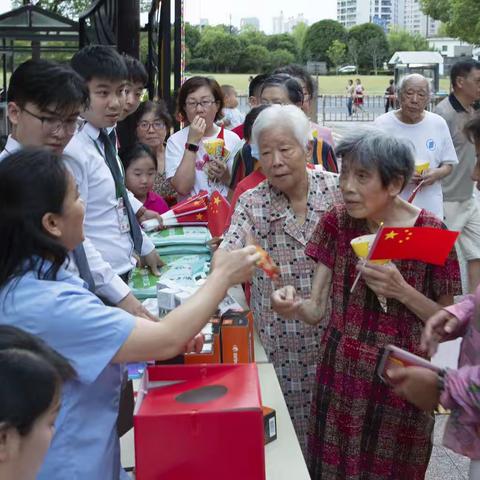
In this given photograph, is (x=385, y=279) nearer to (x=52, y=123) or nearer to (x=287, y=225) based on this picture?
(x=287, y=225)

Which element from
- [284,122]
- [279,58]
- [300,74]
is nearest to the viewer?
[284,122]

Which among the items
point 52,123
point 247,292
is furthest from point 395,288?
point 52,123

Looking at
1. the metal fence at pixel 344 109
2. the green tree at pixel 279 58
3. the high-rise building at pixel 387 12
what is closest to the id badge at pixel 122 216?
the metal fence at pixel 344 109

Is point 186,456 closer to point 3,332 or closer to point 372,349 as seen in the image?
point 3,332

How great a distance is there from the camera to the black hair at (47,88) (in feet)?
8.30

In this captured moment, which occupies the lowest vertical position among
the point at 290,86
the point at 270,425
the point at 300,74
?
the point at 270,425

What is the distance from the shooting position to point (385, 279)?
2459mm

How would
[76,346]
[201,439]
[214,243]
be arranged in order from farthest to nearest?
[214,243]
[201,439]
[76,346]

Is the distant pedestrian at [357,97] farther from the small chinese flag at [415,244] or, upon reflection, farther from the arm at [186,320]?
the arm at [186,320]

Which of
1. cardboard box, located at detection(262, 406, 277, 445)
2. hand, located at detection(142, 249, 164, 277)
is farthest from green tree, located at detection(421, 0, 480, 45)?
cardboard box, located at detection(262, 406, 277, 445)

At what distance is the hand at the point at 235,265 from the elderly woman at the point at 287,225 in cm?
99

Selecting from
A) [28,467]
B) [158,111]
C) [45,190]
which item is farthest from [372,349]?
[158,111]

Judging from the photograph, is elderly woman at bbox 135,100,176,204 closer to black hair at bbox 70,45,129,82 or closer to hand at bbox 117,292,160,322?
black hair at bbox 70,45,129,82

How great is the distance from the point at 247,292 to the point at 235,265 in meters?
1.50
